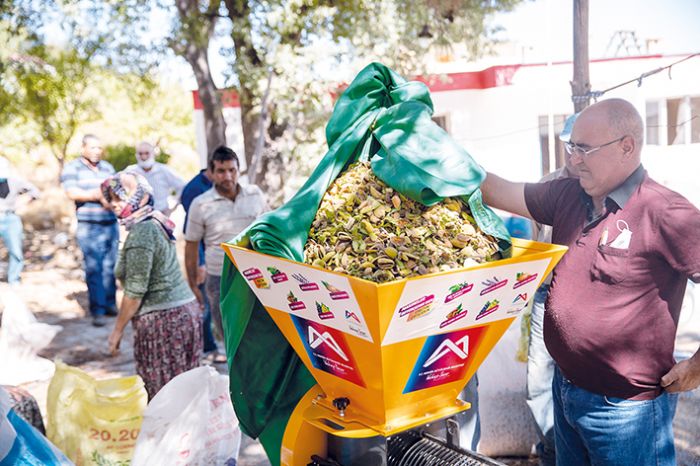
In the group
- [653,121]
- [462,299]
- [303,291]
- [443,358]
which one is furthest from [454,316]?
[653,121]

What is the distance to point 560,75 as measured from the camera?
13023 mm

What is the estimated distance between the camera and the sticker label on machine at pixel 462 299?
5.18ft

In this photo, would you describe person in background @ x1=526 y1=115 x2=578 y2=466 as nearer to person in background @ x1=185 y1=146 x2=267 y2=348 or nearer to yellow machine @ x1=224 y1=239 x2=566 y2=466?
yellow machine @ x1=224 y1=239 x2=566 y2=466

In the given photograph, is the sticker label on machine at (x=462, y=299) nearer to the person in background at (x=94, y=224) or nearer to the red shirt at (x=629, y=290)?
the red shirt at (x=629, y=290)

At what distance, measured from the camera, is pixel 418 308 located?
160 centimetres

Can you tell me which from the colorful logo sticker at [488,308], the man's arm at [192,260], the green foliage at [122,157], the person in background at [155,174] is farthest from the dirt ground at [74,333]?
the green foliage at [122,157]

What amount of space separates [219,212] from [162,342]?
1307mm

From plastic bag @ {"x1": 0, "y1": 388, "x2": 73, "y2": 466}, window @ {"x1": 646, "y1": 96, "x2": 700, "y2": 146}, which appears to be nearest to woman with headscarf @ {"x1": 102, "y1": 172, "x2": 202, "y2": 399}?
plastic bag @ {"x1": 0, "y1": 388, "x2": 73, "y2": 466}

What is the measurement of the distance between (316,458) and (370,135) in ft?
3.20

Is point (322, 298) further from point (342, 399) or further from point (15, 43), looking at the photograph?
point (15, 43)

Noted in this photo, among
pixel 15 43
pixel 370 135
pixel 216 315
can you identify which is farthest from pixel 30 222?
pixel 370 135

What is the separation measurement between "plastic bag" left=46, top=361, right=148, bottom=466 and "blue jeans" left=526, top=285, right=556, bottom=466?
6.29ft

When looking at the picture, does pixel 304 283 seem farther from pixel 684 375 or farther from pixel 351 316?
pixel 684 375

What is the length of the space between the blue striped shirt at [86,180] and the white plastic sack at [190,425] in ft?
13.9
